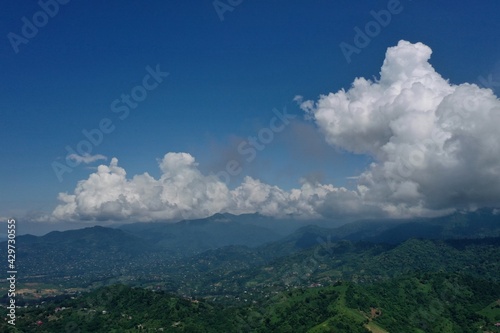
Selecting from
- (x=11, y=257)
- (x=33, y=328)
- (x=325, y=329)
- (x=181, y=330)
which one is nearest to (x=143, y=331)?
(x=181, y=330)

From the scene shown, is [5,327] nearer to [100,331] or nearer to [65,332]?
[65,332]

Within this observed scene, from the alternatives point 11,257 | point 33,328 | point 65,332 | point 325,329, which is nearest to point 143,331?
point 65,332

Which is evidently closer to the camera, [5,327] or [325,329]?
[5,327]

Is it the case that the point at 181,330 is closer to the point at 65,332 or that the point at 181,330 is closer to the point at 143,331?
the point at 143,331

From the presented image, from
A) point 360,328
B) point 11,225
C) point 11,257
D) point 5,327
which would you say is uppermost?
point 11,225

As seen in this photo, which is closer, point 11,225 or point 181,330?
point 11,225

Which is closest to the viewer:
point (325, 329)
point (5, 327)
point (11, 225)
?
point (11, 225)

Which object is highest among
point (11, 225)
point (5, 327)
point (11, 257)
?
point (11, 225)

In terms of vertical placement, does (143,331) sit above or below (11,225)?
below

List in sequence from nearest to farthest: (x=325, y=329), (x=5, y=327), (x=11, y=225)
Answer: (x=11, y=225), (x=5, y=327), (x=325, y=329)
